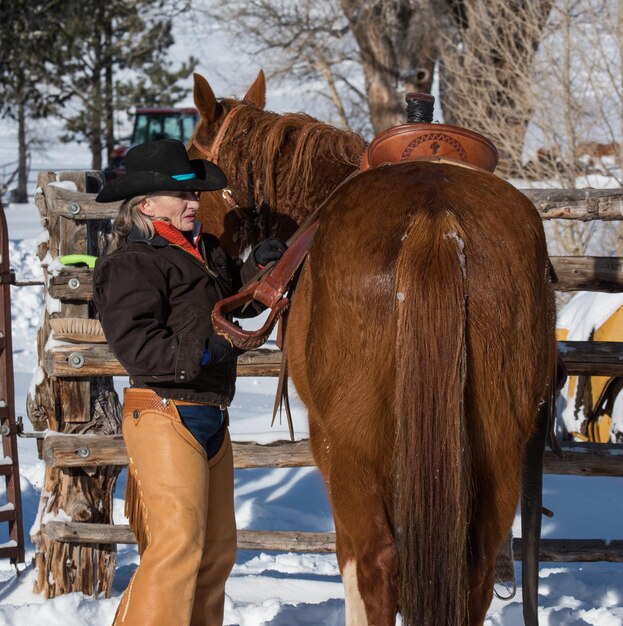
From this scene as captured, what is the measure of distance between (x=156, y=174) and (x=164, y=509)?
3.39 ft

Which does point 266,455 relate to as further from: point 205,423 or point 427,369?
point 427,369

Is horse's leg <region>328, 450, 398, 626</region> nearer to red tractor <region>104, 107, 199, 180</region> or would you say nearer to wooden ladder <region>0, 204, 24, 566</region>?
wooden ladder <region>0, 204, 24, 566</region>

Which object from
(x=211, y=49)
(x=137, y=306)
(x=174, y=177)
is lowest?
(x=137, y=306)

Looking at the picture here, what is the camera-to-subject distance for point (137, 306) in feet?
8.21

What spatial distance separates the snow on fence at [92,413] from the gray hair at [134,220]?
1.25 metres

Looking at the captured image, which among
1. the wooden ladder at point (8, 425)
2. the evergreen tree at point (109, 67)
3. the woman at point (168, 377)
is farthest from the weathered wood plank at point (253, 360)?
the evergreen tree at point (109, 67)

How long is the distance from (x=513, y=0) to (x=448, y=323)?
958 centimetres

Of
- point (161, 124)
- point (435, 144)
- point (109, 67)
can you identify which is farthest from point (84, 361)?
point (109, 67)

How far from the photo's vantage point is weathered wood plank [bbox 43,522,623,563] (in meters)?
3.96

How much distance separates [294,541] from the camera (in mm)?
4098

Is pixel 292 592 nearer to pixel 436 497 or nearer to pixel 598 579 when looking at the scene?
pixel 598 579

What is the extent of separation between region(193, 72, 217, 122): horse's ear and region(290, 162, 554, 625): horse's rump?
3.91ft

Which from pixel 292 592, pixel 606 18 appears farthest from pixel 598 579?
pixel 606 18

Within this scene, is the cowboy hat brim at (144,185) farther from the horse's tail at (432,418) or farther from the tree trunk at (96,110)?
the tree trunk at (96,110)
